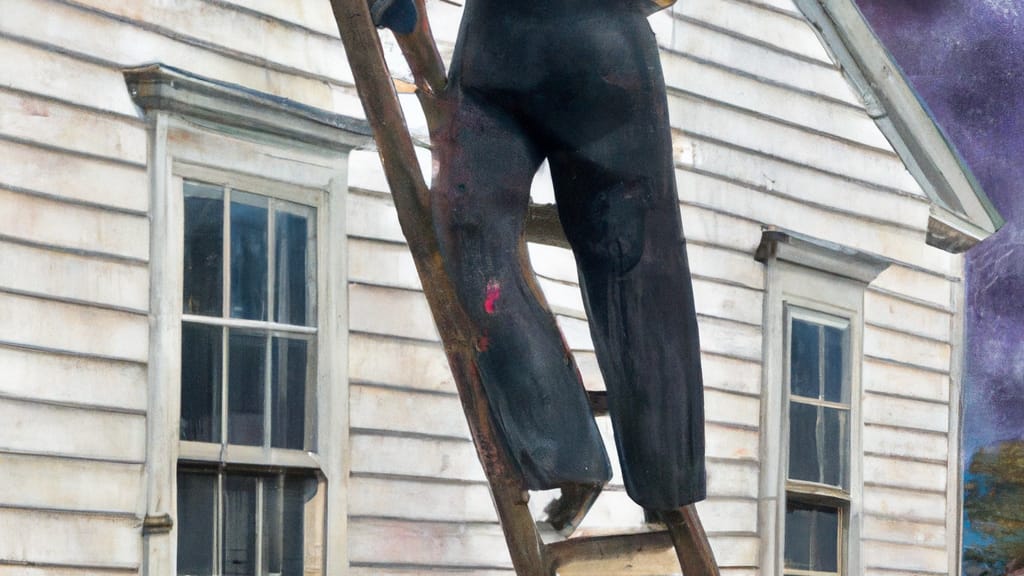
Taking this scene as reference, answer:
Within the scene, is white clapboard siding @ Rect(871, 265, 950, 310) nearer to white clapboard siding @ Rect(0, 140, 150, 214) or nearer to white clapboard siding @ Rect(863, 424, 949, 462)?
white clapboard siding @ Rect(863, 424, 949, 462)

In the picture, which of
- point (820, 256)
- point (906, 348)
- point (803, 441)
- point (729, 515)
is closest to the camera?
point (729, 515)

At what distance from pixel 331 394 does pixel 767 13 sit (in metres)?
2.07

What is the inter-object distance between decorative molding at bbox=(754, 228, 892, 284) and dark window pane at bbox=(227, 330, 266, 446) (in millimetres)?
1855

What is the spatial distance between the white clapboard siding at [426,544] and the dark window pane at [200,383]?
1.33ft

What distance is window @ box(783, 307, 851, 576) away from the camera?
4.87m

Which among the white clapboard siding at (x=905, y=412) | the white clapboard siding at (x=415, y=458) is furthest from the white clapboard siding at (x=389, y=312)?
Answer: the white clapboard siding at (x=905, y=412)

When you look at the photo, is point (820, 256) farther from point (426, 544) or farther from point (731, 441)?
point (426, 544)

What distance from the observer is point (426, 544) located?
384 cm

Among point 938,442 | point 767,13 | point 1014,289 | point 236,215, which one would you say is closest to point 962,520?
point 938,442

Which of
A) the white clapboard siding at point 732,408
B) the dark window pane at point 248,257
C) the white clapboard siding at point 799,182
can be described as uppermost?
the white clapboard siding at point 799,182

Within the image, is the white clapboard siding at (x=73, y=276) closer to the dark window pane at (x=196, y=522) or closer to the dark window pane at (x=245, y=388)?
the dark window pane at (x=245, y=388)

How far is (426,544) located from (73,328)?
952mm

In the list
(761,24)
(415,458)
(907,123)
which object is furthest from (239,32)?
(907,123)

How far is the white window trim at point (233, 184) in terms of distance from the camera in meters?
3.33
